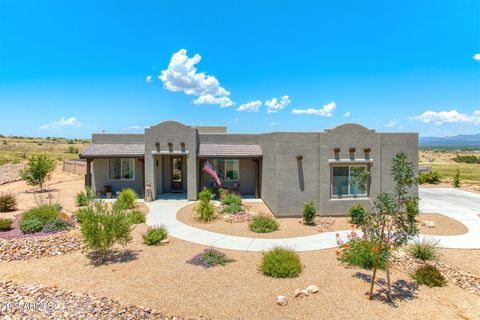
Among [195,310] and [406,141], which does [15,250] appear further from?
[406,141]

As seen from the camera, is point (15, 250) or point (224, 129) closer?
point (15, 250)

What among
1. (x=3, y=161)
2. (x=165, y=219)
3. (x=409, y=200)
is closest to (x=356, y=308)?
(x=409, y=200)

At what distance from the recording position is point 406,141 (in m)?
16.9

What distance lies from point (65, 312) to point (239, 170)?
1635 cm

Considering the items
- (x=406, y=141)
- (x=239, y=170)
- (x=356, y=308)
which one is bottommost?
(x=356, y=308)

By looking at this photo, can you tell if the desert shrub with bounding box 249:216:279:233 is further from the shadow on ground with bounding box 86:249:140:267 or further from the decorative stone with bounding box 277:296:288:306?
the decorative stone with bounding box 277:296:288:306

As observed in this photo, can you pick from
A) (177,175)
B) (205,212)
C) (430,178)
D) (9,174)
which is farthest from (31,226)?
(430,178)

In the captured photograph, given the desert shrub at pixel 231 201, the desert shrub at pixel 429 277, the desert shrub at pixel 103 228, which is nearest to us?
the desert shrub at pixel 429 277

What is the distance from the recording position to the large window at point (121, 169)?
72.3 ft

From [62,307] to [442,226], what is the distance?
16342 mm

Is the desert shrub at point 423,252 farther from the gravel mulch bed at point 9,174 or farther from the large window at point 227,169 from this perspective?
the gravel mulch bed at point 9,174

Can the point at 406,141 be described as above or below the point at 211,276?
above

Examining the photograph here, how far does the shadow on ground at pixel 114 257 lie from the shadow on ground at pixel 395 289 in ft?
24.7

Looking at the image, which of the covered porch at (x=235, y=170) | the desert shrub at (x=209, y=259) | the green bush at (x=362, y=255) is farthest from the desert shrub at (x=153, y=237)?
the covered porch at (x=235, y=170)
